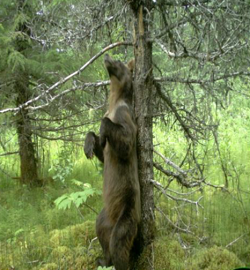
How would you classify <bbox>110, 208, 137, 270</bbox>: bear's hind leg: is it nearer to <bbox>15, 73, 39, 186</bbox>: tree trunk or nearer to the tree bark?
the tree bark

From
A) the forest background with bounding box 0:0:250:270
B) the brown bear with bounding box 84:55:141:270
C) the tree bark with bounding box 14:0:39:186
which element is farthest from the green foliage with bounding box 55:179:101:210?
the tree bark with bounding box 14:0:39:186

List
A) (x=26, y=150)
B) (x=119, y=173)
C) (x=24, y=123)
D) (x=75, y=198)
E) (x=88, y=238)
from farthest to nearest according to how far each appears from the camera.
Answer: (x=26, y=150) < (x=24, y=123) < (x=88, y=238) < (x=75, y=198) < (x=119, y=173)

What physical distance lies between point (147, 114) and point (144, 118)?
2.4 inches

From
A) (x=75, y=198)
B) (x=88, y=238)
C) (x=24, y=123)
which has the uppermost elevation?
(x=24, y=123)

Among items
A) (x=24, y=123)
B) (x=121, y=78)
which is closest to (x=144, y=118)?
(x=121, y=78)

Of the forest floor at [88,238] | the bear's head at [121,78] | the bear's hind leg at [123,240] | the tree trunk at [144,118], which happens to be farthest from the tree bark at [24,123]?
the bear's hind leg at [123,240]

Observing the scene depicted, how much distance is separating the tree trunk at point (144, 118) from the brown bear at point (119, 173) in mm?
108

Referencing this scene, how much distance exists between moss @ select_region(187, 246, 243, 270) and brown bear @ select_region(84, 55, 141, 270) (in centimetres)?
82

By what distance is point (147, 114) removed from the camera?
391 cm

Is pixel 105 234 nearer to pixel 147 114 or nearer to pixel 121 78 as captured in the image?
pixel 147 114

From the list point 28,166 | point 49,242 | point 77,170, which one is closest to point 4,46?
point 28,166

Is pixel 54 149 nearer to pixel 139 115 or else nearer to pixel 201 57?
pixel 139 115

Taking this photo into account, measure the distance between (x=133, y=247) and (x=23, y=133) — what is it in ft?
11.7

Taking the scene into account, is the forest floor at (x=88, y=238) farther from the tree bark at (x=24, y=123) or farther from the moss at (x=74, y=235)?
the tree bark at (x=24, y=123)
